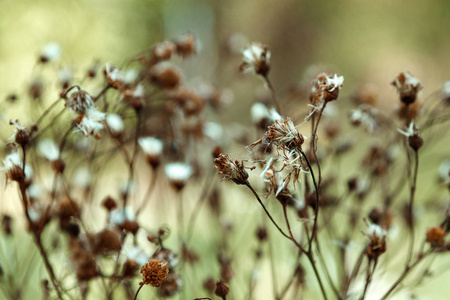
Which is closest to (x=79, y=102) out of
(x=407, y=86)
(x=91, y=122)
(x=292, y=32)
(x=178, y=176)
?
(x=91, y=122)

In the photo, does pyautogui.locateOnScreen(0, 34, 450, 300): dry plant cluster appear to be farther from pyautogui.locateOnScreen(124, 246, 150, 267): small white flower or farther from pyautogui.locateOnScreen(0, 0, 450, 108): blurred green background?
pyautogui.locateOnScreen(0, 0, 450, 108): blurred green background

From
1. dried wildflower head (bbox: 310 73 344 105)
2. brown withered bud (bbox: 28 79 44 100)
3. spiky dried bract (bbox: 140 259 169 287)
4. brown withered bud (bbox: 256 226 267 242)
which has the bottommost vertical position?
spiky dried bract (bbox: 140 259 169 287)

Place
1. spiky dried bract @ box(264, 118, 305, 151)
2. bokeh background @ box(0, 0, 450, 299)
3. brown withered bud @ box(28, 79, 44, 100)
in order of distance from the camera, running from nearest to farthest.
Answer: spiky dried bract @ box(264, 118, 305, 151) < brown withered bud @ box(28, 79, 44, 100) < bokeh background @ box(0, 0, 450, 299)

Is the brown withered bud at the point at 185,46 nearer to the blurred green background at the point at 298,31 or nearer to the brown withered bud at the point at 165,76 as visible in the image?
the brown withered bud at the point at 165,76

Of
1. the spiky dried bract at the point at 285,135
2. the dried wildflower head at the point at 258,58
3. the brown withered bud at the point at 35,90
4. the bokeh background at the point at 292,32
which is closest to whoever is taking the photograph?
the spiky dried bract at the point at 285,135

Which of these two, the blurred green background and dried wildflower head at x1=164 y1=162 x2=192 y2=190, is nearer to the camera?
dried wildflower head at x1=164 y1=162 x2=192 y2=190

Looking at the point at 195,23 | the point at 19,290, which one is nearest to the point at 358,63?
the point at 195,23

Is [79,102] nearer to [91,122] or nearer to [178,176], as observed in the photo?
[91,122]

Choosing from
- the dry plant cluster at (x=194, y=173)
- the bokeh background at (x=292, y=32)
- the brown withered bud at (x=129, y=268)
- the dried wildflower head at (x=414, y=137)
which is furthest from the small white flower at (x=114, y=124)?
the bokeh background at (x=292, y=32)

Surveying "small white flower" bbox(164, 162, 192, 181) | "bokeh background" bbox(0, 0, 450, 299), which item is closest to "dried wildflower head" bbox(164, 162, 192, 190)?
"small white flower" bbox(164, 162, 192, 181)
